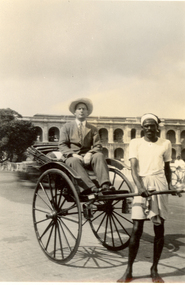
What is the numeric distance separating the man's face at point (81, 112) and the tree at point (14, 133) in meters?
1.44

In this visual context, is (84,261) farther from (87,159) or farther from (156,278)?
(87,159)

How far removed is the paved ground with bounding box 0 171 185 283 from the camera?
3426mm

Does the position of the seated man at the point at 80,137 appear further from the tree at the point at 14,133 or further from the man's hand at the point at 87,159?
the tree at the point at 14,133

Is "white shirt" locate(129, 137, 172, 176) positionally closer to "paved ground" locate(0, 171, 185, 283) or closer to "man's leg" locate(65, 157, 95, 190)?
"man's leg" locate(65, 157, 95, 190)

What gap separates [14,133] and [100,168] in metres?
3.84

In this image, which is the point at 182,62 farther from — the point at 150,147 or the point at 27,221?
the point at 27,221

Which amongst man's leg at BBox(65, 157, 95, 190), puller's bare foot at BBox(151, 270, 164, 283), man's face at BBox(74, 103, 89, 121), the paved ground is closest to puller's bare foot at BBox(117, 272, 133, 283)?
the paved ground

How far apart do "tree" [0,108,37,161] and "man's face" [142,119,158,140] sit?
102 inches

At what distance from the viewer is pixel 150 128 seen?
330 centimetres

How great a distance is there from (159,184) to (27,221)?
3791 mm

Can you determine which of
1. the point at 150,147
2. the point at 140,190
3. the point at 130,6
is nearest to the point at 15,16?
the point at 130,6

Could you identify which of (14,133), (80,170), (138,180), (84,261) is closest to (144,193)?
(138,180)

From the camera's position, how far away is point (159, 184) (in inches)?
128

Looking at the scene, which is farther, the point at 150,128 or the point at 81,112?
the point at 81,112
